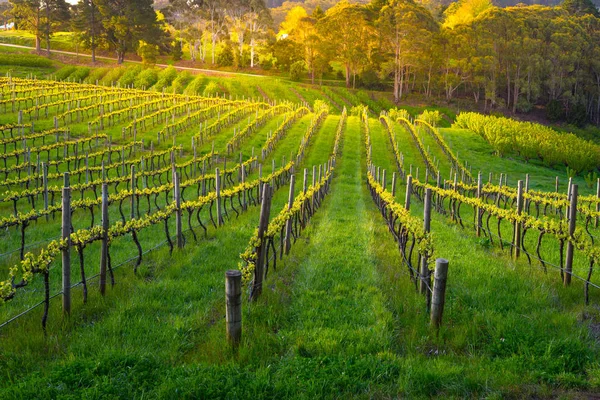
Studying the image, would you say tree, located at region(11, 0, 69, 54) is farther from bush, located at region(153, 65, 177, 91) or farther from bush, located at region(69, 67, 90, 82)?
bush, located at region(153, 65, 177, 91)

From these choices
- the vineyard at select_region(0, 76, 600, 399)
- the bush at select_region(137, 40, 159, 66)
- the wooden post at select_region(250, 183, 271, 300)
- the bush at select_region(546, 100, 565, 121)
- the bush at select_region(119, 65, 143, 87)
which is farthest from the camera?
the bush at select_region(137, 40, 159, 66)

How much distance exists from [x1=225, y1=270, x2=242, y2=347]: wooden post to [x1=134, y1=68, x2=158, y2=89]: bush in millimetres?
50533

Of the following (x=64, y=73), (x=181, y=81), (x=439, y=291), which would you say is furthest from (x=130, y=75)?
(x=439, y=291)

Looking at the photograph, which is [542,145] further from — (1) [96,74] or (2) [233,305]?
(1) [96,74]

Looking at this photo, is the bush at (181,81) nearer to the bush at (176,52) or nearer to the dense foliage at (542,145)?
the bush at (176,52)

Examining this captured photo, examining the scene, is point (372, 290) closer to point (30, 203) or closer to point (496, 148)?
point (30, 203)

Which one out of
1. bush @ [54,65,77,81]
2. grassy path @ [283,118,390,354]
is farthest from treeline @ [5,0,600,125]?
grassy path @ [283,118,390,354]

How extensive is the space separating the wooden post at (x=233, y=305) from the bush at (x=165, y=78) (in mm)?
50456

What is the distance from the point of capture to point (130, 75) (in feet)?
178

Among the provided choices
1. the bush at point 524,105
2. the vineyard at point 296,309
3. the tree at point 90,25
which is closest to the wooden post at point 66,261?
the vineyard at point 296,309

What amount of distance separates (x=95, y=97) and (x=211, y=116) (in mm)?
9759

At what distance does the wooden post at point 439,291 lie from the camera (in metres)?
6.06

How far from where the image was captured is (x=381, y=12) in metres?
58.7

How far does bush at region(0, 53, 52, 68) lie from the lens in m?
53.8
